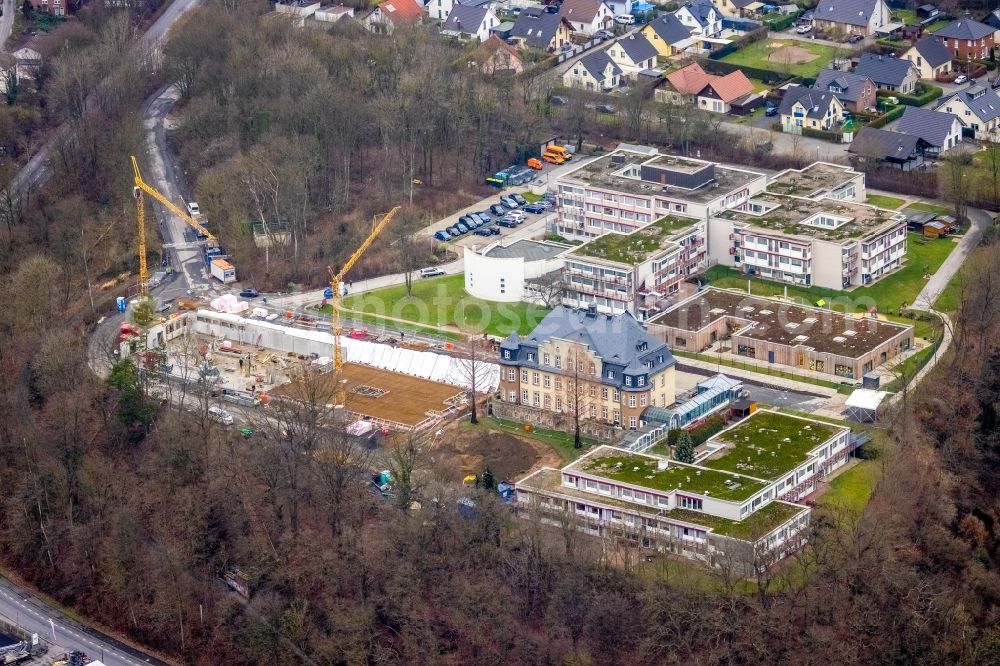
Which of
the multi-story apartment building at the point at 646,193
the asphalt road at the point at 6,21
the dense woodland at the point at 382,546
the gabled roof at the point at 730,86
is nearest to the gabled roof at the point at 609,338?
the dense woodland at the point at 382,546

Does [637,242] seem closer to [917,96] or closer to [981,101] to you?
[981,101]

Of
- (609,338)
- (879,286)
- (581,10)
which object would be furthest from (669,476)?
(581,10)

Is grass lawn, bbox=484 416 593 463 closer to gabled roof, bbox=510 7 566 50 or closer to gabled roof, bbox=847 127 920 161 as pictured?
gabled roof, bbox=847 127 920 161

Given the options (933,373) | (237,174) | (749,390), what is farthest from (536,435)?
(237,174)

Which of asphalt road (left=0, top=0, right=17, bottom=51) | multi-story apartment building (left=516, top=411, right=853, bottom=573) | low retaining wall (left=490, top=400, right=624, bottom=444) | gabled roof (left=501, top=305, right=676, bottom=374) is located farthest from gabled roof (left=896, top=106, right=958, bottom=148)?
asphalt road (left=0, top=0, right=17, bottom=51)

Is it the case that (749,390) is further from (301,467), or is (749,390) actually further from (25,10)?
(25,10)
